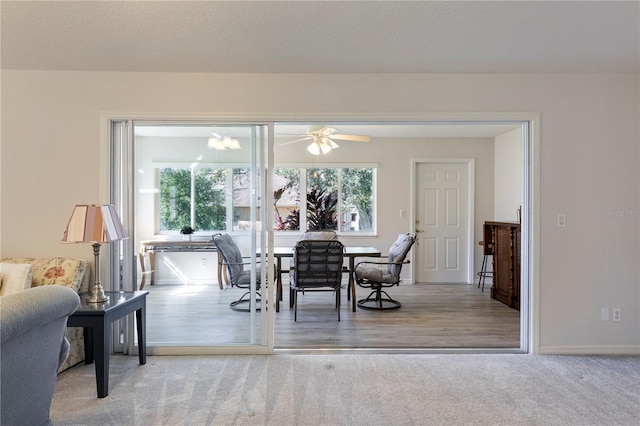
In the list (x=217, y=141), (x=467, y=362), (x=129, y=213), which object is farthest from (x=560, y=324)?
(x=129, y=213)

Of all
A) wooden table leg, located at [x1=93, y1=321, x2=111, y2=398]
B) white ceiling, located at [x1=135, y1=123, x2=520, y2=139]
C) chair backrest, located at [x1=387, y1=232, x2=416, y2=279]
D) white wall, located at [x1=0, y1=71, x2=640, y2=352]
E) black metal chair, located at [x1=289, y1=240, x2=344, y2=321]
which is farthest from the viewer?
white ceiling, located at [x1=135, y1=123, x2=520, y2=139]

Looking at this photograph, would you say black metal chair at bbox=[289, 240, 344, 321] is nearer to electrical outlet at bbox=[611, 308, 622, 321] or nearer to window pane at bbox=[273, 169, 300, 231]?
window pane at bbox=[273, 169, 300, 231]

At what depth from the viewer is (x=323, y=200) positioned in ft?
22.5

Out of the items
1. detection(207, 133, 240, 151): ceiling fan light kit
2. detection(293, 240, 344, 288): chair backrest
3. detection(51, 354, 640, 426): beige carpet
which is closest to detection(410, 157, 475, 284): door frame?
detection(293, 240, 344, 288): chair backrest

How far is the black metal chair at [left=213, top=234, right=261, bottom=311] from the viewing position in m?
3.51

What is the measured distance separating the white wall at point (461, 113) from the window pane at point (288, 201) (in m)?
3.47

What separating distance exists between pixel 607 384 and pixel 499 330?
1311 millimetres

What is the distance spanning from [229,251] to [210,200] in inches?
18.4

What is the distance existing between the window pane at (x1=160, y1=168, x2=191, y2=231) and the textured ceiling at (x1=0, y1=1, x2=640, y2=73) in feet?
2.80

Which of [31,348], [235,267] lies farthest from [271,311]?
[31,348]

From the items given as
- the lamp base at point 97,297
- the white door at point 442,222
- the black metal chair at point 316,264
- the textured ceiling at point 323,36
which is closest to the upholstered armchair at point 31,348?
the lamp base at point 97,297

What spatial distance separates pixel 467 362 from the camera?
319 cm

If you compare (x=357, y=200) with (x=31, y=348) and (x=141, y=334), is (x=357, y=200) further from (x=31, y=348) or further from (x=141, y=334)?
(x=31, y=348)

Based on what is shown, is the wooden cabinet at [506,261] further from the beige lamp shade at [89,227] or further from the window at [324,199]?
the beige lamp shade at [89,227]
